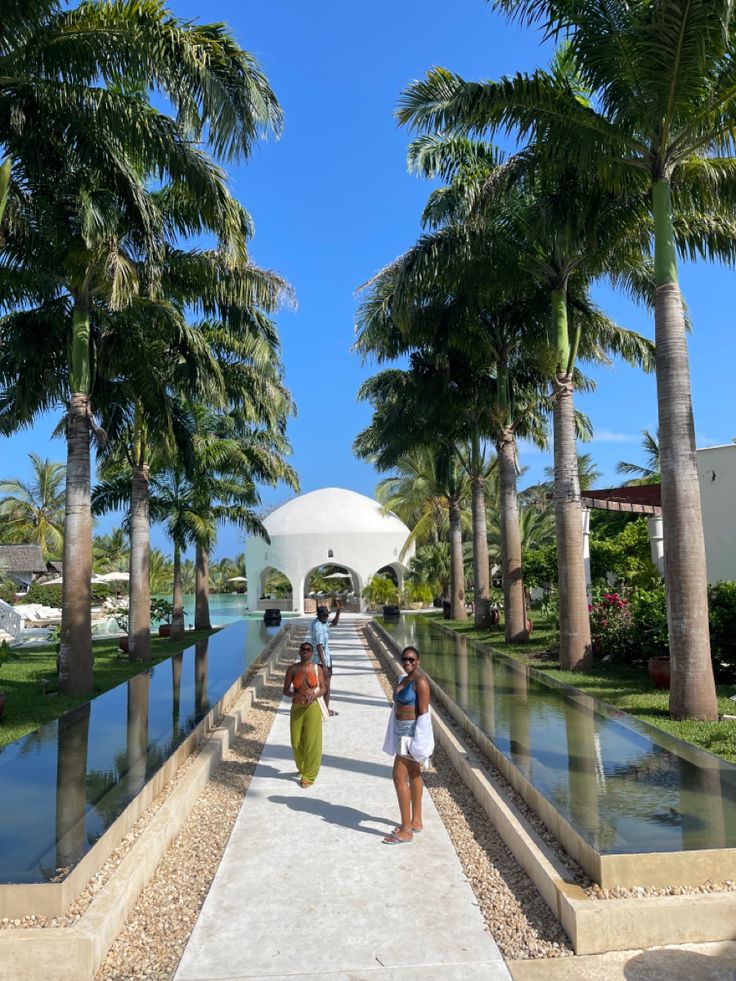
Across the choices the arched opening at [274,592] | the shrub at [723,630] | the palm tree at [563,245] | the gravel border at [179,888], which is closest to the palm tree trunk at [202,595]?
the palm tree at [563,245]

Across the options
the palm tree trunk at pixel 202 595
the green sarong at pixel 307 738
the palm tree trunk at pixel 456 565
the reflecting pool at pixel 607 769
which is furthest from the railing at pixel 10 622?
the green sarong at pixel 307 738

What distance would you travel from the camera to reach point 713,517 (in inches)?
636

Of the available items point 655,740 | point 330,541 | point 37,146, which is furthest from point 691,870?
point 330,541

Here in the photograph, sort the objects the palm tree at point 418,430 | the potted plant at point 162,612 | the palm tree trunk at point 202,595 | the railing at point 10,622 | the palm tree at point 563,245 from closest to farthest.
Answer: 1. the palm tree at point 563,245
2. the palm tree at point 418,430
3. the railing at point 10,622
4. the potted plant at point 162,612
5. the palm tree trunk at point 202,595

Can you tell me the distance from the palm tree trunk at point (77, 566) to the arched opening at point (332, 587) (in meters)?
26.7

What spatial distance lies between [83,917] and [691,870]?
336cm

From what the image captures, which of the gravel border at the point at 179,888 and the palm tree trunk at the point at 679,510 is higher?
the palm tree trunk at the point at 679,510

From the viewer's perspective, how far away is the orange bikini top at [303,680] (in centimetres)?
709

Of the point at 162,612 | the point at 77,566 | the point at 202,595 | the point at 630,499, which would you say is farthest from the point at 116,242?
the point at 630,499

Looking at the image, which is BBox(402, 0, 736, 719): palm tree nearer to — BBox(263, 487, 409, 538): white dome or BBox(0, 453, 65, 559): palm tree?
BBox(263, 487, 409, 538): white dome

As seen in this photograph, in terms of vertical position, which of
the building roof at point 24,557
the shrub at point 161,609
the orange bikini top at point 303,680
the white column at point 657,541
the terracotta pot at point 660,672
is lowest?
the terracotta pot at point 660,672

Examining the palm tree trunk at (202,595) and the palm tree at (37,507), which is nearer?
the palm tree trunk at (202,595)

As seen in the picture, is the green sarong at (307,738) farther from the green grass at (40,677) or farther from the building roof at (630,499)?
the building roof at (630,499)

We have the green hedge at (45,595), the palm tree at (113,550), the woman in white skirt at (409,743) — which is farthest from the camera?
the palm tree at (113,550)
